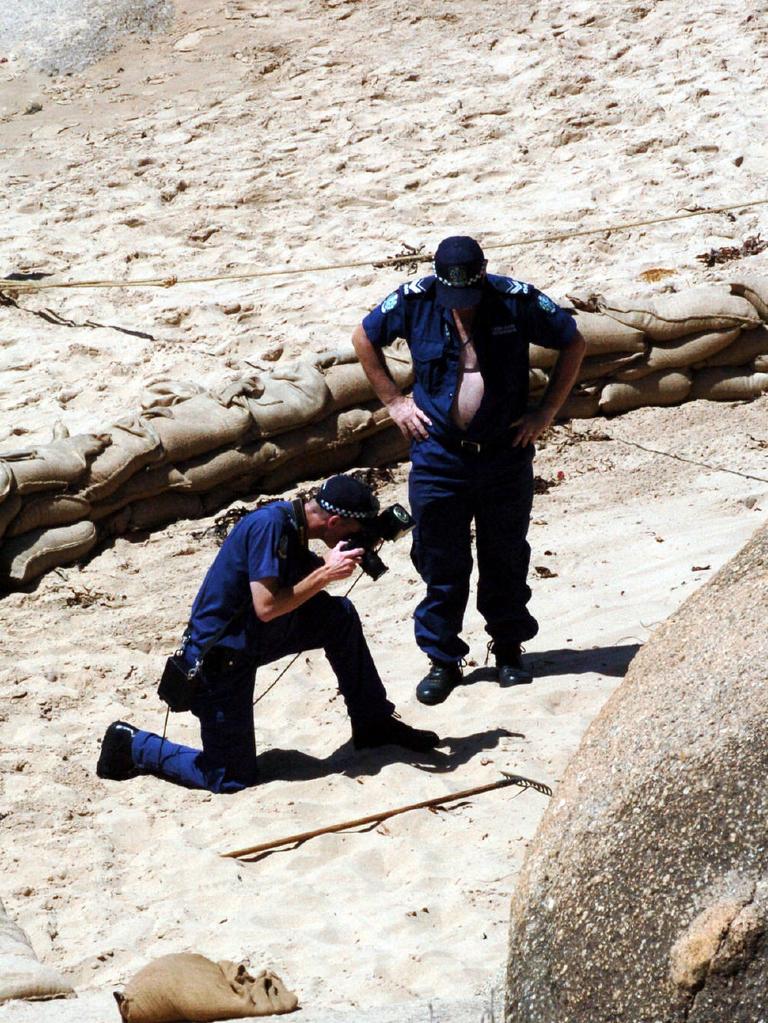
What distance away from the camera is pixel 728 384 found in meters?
7.48

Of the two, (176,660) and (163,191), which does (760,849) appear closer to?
(176,660)

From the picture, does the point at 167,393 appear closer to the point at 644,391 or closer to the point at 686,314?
the point at 644,391

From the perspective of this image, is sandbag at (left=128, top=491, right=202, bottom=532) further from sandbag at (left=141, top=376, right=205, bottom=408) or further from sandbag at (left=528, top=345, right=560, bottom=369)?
sandbag at (left=528, top=345, right=560, bottom=369)

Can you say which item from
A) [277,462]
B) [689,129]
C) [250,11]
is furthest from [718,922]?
[250,11]

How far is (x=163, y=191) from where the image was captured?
1026 cm

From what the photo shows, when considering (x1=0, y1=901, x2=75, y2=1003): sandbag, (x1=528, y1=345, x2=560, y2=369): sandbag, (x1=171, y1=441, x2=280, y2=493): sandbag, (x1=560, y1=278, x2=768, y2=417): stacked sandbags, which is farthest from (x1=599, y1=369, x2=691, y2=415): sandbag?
(x1=0, y1=901, x2=75, y2=1003): sandbag

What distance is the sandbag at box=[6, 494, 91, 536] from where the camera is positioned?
639 cm

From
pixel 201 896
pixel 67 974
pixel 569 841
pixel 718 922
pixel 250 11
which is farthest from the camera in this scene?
pixel 250 11

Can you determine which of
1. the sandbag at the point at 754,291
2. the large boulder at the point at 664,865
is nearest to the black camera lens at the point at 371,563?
the large boulder at the point at 664,865

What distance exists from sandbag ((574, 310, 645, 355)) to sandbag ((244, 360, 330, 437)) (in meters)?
1.42

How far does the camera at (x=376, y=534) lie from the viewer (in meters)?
4.45

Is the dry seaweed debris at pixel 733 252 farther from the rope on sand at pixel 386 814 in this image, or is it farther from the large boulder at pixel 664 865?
the large boulder at pixel 664 865

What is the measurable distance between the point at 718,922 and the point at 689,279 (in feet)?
21.1

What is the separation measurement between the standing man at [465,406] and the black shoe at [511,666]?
0.76 feet
